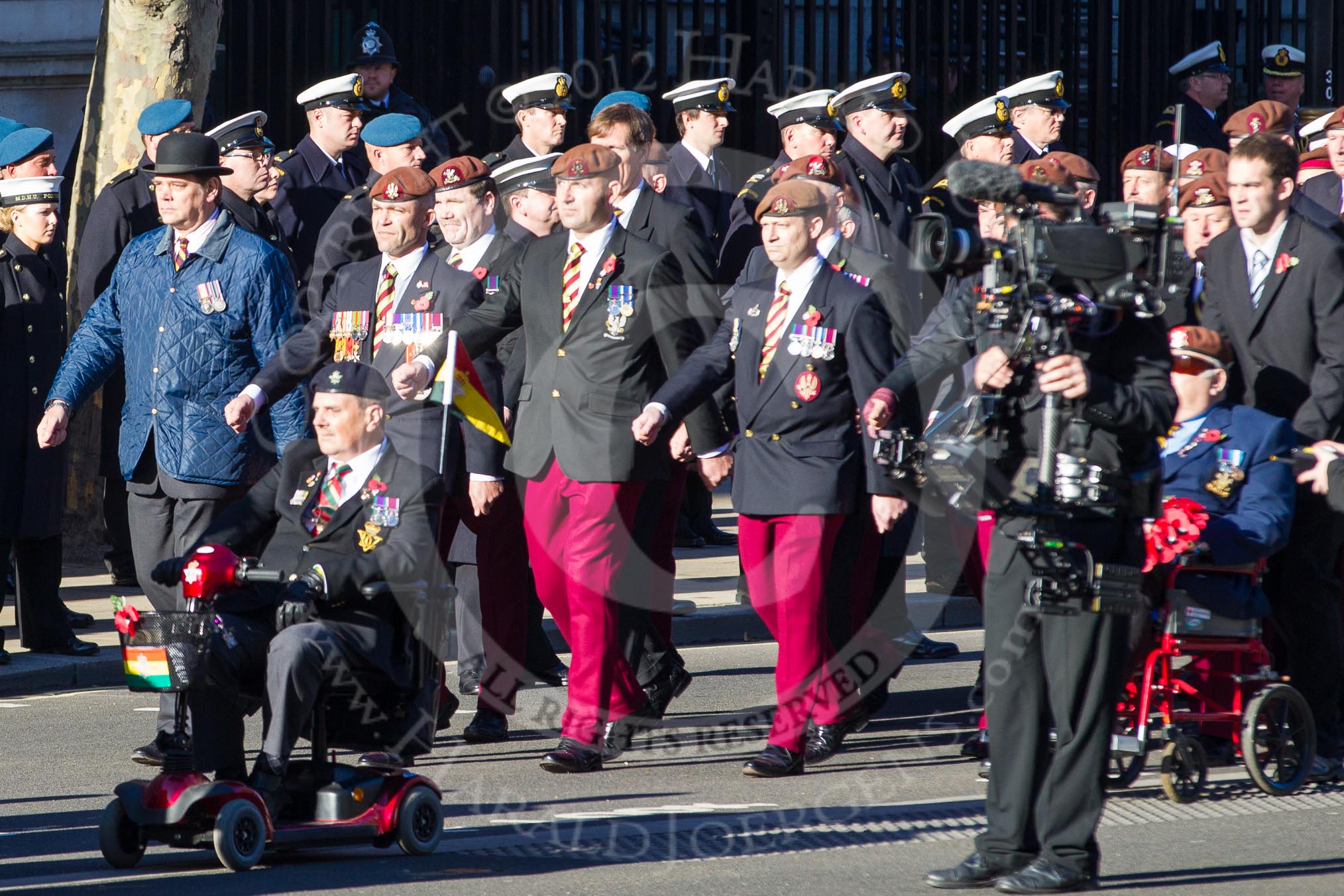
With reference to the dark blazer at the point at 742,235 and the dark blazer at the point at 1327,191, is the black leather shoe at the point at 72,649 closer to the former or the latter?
the dark blazer at the point at 742,235

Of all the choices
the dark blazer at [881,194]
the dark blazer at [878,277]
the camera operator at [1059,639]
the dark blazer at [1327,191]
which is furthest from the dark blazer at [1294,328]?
the dark blazer at [881,194]

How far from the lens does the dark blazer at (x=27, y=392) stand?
31.6 ft

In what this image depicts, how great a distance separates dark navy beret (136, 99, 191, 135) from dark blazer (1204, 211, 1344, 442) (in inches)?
210

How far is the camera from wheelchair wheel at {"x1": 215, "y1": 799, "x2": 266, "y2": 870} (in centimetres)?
587

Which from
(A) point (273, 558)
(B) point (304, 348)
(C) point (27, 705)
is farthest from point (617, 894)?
(C) point (27, 705)

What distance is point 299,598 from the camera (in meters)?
6.11

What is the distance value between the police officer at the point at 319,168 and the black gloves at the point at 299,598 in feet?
16.5

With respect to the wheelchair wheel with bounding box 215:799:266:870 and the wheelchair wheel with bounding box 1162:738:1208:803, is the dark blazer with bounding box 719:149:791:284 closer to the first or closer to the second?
the wheelchair wheel with bounding box 1162:738:1208:803

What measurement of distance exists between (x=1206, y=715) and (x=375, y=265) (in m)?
3.47

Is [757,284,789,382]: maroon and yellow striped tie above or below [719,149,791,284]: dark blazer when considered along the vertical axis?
below

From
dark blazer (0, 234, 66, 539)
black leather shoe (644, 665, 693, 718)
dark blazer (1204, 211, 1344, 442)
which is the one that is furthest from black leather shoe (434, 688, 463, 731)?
dark blazer (1204, 211, 1344, 442)

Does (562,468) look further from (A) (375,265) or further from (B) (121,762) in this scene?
(B) (121,762)

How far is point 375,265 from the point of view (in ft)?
27.2

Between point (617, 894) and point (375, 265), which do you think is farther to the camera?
point (375, 265)
